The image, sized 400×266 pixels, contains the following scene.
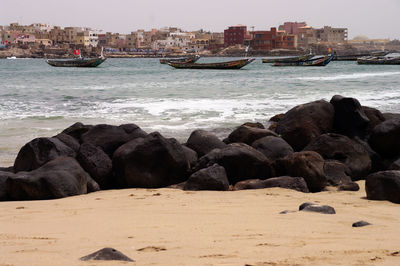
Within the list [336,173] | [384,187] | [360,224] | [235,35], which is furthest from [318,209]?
[235,35]

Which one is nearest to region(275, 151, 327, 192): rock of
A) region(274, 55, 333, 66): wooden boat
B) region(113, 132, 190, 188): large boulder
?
region(113, 132, 190, 188): large boulder

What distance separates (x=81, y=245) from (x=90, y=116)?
44.4ft

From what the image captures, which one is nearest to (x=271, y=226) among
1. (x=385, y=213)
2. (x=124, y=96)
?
(x=385, y=213)

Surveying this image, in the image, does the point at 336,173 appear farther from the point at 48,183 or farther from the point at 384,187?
the point at 48,183

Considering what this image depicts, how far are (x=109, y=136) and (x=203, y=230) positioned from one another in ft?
14.0

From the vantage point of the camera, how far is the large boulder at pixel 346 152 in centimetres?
819

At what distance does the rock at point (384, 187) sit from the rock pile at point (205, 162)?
1cm

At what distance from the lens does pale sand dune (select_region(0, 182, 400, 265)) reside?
3.78 meters

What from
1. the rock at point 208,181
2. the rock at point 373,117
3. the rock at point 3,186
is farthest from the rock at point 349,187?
the rock at point 3,186

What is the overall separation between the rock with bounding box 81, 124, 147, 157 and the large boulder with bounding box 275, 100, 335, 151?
2.52 metres

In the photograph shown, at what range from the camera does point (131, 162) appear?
25.2 feet

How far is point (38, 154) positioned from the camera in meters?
7.75

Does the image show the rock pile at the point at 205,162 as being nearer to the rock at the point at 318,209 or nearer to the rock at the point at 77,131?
the rock at the point at 77,131

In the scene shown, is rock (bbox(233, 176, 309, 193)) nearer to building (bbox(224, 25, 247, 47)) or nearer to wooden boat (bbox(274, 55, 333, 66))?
wooden boat (bbox(274, 55, 333, 66))
